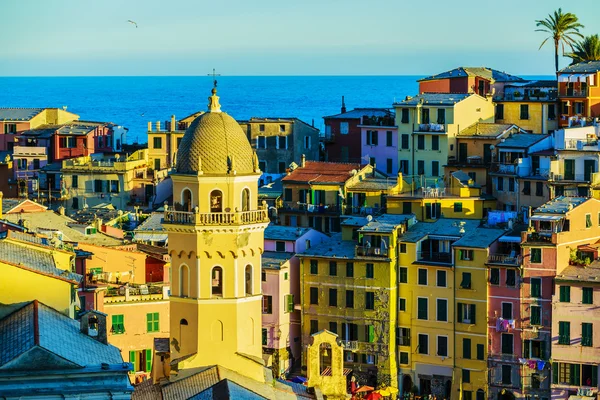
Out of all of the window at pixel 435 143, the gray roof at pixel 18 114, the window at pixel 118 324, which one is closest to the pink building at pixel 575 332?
the window at pixel 118 324

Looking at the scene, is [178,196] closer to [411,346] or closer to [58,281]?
[58,281]

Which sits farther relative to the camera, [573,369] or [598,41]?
[598,41]

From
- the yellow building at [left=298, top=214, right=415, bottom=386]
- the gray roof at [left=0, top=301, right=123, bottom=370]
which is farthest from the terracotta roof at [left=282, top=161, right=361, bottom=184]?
the gray roof at [left=0, top=301, right=123, bottom=370]

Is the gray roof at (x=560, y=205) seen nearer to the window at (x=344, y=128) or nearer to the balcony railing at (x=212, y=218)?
the window at (x=344, y=128)

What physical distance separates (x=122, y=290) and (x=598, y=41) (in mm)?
43263

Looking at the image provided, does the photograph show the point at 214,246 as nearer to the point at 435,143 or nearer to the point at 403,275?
the point at 403,275

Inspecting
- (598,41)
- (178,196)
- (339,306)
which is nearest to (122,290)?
(339,306)

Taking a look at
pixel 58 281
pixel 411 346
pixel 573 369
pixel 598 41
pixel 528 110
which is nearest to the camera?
pixel 58 281

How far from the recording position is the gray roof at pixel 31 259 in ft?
159

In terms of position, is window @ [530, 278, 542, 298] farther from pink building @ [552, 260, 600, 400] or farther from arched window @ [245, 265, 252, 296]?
arched window @ [245, 265, 252, 296]

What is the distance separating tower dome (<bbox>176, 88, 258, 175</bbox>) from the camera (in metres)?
49.9

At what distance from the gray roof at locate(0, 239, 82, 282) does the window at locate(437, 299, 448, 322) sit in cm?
2540

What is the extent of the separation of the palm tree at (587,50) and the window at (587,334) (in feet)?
116

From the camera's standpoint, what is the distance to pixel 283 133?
10025cm
